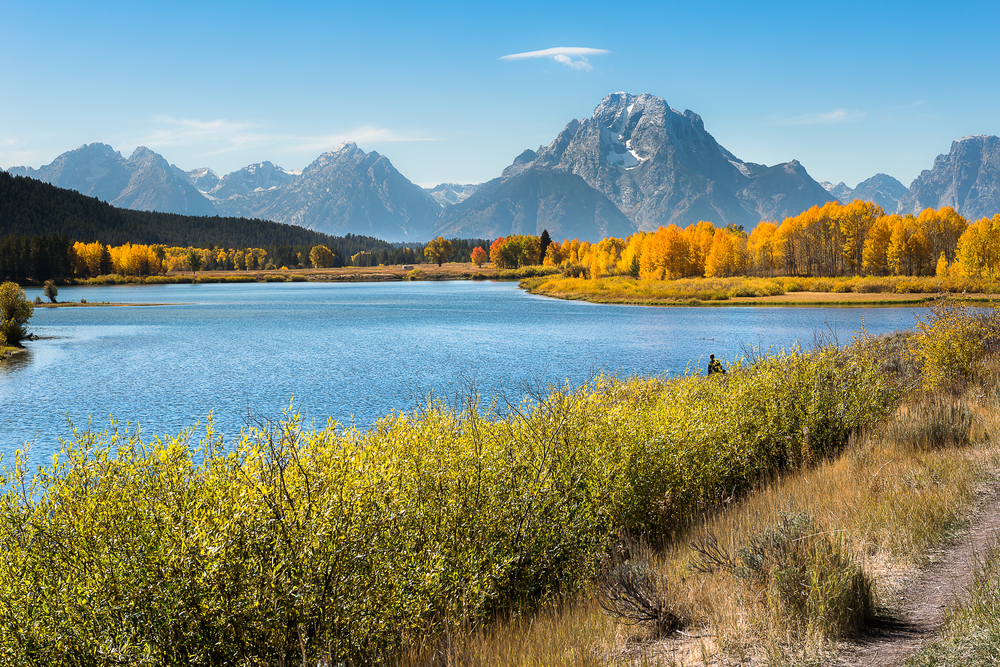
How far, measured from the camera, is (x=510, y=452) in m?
9.68

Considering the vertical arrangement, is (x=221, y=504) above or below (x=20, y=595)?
above

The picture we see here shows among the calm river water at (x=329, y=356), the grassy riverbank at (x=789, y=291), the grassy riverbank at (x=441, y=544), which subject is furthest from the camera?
the grassy riverbank at (x=789, y=291)

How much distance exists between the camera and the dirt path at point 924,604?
219 inches

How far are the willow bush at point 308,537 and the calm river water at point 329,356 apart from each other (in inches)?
91.7

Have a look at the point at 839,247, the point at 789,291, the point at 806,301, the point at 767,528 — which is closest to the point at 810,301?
the point at 806,301

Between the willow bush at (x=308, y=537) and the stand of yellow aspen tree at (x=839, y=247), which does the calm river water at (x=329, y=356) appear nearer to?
the willow bush at (x=308, y=537)

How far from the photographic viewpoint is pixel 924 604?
254 inches

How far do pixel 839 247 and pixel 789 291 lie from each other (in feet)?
93.2

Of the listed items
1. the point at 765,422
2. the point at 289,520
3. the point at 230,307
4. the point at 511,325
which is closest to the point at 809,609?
the point at 289,520

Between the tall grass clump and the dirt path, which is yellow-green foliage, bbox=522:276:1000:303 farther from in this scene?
the tall grass clump

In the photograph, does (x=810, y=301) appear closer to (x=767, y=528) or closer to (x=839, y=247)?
(x=839, y=247)

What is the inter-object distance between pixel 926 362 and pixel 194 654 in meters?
21.6

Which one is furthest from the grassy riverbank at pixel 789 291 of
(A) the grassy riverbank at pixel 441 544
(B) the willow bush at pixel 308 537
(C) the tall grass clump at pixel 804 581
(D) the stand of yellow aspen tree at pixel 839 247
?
(C) the tall grass clump at pixel 804 581

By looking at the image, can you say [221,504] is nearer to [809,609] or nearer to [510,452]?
[510,452]
